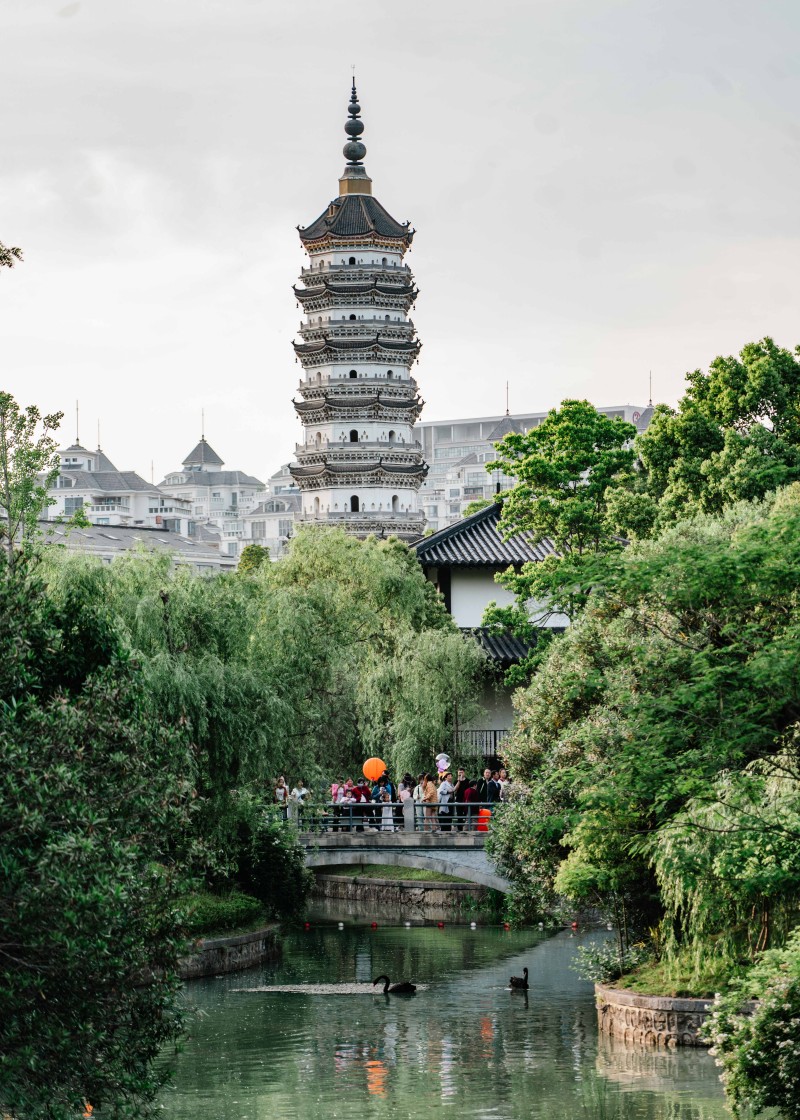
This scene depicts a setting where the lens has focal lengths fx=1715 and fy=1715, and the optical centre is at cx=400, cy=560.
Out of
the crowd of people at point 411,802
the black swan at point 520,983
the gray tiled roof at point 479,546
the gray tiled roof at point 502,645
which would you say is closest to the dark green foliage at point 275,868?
the crowd of people at point 411,802

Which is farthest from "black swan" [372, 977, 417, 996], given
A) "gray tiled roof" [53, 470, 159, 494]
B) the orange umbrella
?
"gray tiled roof" [53, 470, 159, 494]

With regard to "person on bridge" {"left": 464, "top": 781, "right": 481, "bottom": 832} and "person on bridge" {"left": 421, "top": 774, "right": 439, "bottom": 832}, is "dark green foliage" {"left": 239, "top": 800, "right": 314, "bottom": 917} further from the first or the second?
"person on bridge" {"left": 464, "top": 781, "right": 481, "bottom": 832}

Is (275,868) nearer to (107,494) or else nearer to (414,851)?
(414,851)

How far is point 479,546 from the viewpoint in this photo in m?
42.7

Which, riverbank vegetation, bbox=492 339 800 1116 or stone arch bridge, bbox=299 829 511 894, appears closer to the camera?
riverbank vegetation, bbox=492 339 800 1116

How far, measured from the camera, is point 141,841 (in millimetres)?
12062

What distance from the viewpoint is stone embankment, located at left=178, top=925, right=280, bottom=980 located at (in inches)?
1052

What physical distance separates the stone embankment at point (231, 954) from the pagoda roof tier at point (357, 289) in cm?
4108

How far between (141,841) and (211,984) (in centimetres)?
1498

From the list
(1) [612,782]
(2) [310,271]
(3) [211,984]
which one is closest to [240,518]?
(2) [310,271]

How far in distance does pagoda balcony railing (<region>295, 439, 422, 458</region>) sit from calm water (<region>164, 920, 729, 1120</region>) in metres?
39.4

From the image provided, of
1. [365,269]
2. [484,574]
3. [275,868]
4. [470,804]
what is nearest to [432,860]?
[470,804]

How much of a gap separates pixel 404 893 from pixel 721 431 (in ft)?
38.5

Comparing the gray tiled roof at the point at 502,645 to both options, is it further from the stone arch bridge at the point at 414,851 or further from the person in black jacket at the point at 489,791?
the stone arch bridge at the point at 414,851
